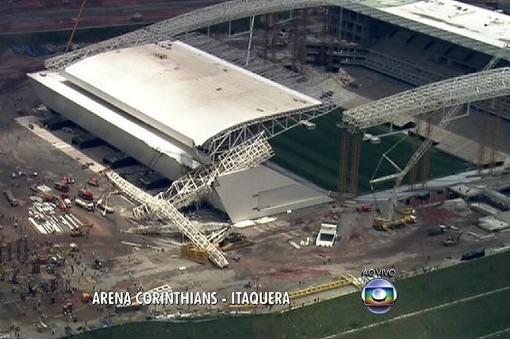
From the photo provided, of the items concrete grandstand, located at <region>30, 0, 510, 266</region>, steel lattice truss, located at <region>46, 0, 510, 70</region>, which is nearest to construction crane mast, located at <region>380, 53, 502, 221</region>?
concrete grandstand, located at <region>30, 0, 510, 266</region>

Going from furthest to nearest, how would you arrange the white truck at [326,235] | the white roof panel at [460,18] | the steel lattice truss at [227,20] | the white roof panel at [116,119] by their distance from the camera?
the white roof panel at [460,18] < the steel lattice truss at [227,20] < the white roof panel at [116,119] < the white truck at [326,235]

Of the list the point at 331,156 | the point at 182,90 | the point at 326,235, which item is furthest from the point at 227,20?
the point at 326,235

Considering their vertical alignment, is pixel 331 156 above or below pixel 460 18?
below

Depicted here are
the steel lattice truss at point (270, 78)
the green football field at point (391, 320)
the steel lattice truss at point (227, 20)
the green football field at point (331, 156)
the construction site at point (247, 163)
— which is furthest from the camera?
the steel lattice truss at point (227, 20)

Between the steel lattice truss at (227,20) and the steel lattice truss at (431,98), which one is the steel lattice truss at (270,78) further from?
the steel lattice truss at (431,98)

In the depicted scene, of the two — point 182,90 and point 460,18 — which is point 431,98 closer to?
point 182,90

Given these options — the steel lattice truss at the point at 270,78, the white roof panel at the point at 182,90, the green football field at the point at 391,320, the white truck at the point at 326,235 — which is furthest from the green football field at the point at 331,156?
the green football field at the point at 391,320

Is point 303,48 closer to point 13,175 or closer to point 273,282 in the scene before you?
point 13,175
